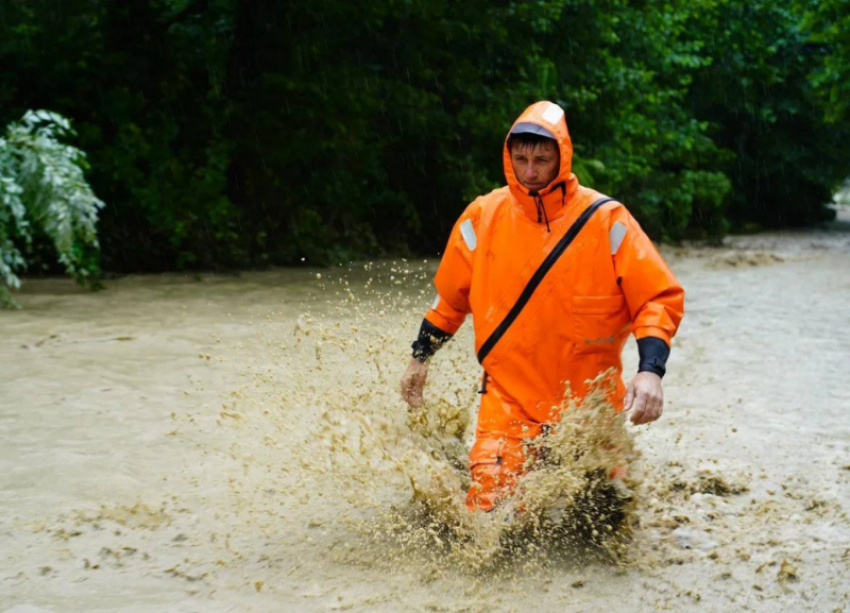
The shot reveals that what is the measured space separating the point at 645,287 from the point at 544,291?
1.26ft

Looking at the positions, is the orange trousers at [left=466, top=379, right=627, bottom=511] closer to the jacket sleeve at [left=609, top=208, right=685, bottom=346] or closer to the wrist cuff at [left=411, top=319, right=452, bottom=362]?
the wrist cuff at [left=411, top=319, right=452, bottom=362]

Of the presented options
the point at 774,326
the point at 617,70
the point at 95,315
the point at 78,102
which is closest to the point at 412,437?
the point at 95,315

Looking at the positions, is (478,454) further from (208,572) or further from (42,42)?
(42,42)

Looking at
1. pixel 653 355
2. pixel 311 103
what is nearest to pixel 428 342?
pixel 653 355

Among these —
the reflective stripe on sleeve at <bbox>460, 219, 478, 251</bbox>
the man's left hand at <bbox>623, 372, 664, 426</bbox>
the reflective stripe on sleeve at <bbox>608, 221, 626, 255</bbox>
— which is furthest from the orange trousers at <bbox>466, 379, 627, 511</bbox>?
the reflective stripe on sleeve at <bbox>608, 221, 626, 255</bbox>

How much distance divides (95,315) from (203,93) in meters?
4.47

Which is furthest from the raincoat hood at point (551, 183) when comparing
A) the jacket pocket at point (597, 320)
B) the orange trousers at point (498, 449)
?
the orange trousers at point (498, 449)

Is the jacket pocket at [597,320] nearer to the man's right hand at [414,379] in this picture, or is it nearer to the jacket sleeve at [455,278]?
the jacket sleeve at [455,278]

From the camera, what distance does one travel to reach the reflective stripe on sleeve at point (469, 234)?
4086 millimetres

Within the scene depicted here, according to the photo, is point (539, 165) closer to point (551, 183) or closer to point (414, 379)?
point (551, 183)

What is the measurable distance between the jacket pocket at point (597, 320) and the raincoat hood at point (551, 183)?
36 cm

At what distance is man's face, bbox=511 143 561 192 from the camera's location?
151 inches

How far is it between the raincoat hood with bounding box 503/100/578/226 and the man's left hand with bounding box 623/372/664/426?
0.74 m

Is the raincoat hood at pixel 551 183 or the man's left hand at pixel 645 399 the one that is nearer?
the man's left hand at pixel 645 399
